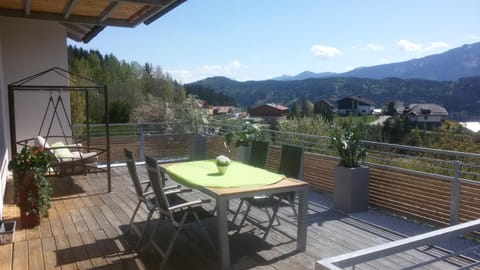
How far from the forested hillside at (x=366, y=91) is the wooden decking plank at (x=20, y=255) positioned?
108 feet

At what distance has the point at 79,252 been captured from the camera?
3.49 m

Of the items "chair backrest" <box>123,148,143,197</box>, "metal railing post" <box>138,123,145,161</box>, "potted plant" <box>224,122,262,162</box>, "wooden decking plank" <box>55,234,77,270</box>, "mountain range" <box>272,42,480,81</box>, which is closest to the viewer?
"wooden decking plank" <box>55,234,77,270</box>

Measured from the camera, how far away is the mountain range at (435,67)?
89.6m

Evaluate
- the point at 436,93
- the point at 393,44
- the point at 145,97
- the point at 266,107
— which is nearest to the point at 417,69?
the point at 393,44

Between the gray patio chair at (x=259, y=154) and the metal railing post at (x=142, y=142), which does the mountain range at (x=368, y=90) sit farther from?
the gray patio chair at (x=259, y=154)

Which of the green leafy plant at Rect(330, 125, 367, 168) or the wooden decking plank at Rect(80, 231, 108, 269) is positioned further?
the green leafy plant at Rect(330, 125, 367, 168)

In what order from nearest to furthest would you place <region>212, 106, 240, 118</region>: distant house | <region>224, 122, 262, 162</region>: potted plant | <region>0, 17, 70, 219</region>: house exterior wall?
<region>224, 122, 262, 162</region>: potted plant → <region>0, 17, 70, 219</region>: house exterior wall → <region>212, 106, 240, 118</region>: distant house

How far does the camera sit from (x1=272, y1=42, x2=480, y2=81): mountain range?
294ft

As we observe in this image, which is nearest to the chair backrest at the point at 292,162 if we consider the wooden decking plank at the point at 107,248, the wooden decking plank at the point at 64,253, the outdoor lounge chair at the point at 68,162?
the wooden decking plank at the point at 107,248

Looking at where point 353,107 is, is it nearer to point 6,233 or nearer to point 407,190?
point 407,190

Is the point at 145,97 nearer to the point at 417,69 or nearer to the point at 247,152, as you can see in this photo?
the point at 247,152

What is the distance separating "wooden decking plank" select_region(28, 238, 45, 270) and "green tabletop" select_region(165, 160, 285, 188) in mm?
1401

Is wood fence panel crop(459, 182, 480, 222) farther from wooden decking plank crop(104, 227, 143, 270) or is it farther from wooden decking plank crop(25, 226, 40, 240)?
wooden decking plank crop(25, 226, 40, 240)

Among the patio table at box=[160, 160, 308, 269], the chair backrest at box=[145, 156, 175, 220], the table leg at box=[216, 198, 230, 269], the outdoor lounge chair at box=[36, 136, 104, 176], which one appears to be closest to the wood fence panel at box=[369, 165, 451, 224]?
the patio table at box=[160, 160, 308, 269]
